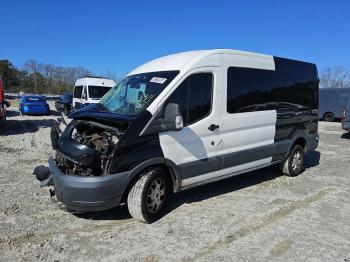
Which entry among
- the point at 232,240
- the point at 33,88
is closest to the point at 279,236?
the point at 232,240

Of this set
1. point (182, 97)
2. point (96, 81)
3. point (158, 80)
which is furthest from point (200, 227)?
point (96, 81)

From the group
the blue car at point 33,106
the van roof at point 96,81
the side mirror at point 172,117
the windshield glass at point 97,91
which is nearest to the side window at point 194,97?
the side mirror at point 172,117

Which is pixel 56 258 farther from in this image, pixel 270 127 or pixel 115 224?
pixel 270 127

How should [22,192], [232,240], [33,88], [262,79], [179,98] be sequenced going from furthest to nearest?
[33,88] → [262,79] → [22,192] → [179,98] → [232,240]

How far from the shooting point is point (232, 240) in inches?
187

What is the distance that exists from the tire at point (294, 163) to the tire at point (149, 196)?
3754mm

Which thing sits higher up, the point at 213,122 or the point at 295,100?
the point at 295,100

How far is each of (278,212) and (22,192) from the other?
14.3 feet

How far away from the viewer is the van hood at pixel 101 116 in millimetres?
4946

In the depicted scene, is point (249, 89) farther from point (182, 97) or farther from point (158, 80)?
point (158, 80)

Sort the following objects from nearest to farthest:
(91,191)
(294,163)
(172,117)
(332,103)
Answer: (91,191)
(172,117)
(294,163)
(332,103)

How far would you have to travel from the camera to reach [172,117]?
5105 mm

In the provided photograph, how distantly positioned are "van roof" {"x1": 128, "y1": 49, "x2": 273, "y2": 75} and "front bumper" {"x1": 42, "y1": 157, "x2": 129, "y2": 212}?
192 centimetres

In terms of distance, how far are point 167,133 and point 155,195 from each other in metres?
0.90
